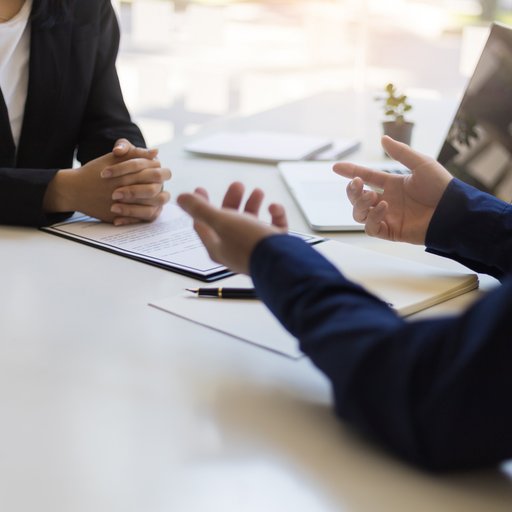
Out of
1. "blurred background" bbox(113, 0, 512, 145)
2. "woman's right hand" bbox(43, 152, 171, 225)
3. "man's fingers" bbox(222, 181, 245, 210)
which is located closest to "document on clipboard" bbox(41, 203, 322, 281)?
"woman's right hand" bbox(43, 152, 171, 225)

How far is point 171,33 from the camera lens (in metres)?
5.79

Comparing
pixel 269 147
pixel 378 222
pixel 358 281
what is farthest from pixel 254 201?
pixel 269 147

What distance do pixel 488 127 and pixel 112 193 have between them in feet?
2.04

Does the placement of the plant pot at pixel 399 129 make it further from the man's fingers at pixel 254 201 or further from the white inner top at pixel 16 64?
the man's fingers at pixel 254 201

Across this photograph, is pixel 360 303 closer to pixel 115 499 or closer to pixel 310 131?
pixel 115 499

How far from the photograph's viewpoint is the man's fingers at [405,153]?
1.05 m

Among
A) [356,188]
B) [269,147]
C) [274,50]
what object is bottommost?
[274,50]

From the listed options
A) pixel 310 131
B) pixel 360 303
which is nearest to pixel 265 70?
pixel 310 131

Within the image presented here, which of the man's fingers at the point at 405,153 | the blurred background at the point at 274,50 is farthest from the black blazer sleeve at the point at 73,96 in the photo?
the blurred background at the point at 274,50

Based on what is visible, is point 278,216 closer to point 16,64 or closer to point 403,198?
point 403,198

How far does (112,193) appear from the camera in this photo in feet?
3.87

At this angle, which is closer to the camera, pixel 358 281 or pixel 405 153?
pixel 358 281

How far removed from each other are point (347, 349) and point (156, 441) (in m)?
0.16

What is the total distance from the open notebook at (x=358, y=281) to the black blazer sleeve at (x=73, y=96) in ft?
1.86
